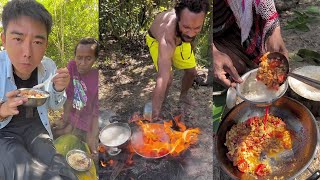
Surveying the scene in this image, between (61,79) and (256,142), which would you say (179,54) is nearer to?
(61,79)

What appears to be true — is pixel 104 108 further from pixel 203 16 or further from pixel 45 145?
pixel 203 16

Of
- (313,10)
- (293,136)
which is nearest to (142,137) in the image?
(293,136)

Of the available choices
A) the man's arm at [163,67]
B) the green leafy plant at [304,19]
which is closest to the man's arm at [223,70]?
the man's arm at [163,67]

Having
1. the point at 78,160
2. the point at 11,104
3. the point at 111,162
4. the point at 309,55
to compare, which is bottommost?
the point at 111,162

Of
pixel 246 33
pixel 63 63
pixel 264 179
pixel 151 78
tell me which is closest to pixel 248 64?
pixel 246 33

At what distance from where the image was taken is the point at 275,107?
2736 millimetres

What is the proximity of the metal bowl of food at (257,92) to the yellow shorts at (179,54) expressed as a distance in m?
0.50

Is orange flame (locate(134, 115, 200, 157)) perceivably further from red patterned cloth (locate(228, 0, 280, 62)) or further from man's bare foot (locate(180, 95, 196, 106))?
red patterned cloth (locate(228, 0, 280, 62))

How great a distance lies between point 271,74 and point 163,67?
30.5 inches

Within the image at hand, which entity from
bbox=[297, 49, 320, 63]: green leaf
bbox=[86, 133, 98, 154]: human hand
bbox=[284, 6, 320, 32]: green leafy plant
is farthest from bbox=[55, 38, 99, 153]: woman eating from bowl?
bbox=[284, 6, 320, 32]: green leafy plant

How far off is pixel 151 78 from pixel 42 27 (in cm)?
63

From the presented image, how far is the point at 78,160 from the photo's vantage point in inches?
84.7

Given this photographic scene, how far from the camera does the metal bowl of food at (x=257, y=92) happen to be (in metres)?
2.46

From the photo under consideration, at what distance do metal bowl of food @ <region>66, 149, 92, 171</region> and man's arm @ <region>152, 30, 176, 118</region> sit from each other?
47cm
